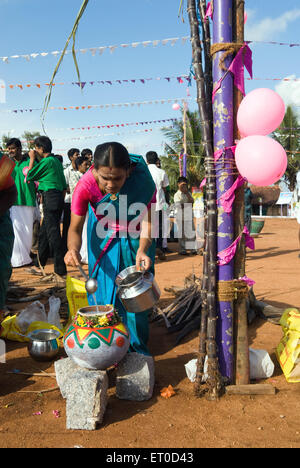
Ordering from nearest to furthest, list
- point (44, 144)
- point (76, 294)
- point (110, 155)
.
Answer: point (110, 155), point (76, 294), point (44, 144)

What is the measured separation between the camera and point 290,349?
283cm

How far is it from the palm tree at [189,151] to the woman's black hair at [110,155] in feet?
56.1

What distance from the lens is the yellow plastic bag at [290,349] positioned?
9.09ft

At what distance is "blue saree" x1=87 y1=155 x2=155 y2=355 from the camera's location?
2.92 metres

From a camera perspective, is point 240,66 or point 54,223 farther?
point 54,223

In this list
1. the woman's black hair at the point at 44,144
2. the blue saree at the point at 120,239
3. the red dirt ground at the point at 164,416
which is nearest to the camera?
the red dirt ground at the point at 164,416

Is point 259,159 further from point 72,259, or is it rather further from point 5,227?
point 5,227

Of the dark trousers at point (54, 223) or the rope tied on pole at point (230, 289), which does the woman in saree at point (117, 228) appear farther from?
the dark trousers at point (54, 223)

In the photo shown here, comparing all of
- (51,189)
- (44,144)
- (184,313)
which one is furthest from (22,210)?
(184,313)

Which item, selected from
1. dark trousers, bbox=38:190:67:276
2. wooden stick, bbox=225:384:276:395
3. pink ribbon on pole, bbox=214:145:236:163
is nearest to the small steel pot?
wooden stick, bbox=225:384:276:395

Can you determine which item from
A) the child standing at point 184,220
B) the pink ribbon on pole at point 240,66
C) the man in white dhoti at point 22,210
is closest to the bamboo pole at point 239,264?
the pink ribbon on pole at point 240,66

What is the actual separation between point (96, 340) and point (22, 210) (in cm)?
490

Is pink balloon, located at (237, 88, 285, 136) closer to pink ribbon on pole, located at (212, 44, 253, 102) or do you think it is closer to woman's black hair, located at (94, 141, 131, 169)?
pink ribbon on pole, located at (212, 44, 253, 102)

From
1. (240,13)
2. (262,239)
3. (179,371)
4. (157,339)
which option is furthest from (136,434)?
(262,239)
